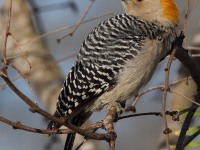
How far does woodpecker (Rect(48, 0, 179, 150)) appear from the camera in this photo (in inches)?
164

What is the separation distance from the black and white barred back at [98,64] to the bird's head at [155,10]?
0.56 feet

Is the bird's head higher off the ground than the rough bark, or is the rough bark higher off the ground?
the rough bark

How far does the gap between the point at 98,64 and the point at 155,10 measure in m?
0.83

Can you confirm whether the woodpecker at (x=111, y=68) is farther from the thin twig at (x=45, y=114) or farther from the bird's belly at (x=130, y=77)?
the thin twig at (x=45, y=114)

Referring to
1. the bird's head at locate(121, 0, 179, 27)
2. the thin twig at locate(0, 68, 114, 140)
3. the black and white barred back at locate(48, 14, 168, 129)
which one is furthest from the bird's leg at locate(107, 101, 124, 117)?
the thin twig at locate(0, 68, 114, 140)

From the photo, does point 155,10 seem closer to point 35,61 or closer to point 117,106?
point 117,106

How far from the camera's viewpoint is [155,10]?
4.71 m

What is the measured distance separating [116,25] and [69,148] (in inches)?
45.2

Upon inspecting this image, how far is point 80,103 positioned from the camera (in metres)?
4.06

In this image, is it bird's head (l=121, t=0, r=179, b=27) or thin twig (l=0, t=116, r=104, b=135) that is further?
bird's head (l=121, t=0, r=179, b=27)

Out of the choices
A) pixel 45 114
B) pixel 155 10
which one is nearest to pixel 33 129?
pixel 45 114

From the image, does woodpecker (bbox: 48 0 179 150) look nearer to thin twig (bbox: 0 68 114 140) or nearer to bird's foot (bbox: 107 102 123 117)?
bird's foot (bbox: 107 102 123 117)

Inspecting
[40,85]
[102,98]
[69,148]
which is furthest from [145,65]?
[40,85]

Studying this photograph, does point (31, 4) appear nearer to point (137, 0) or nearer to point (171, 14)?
point (137, 0)
